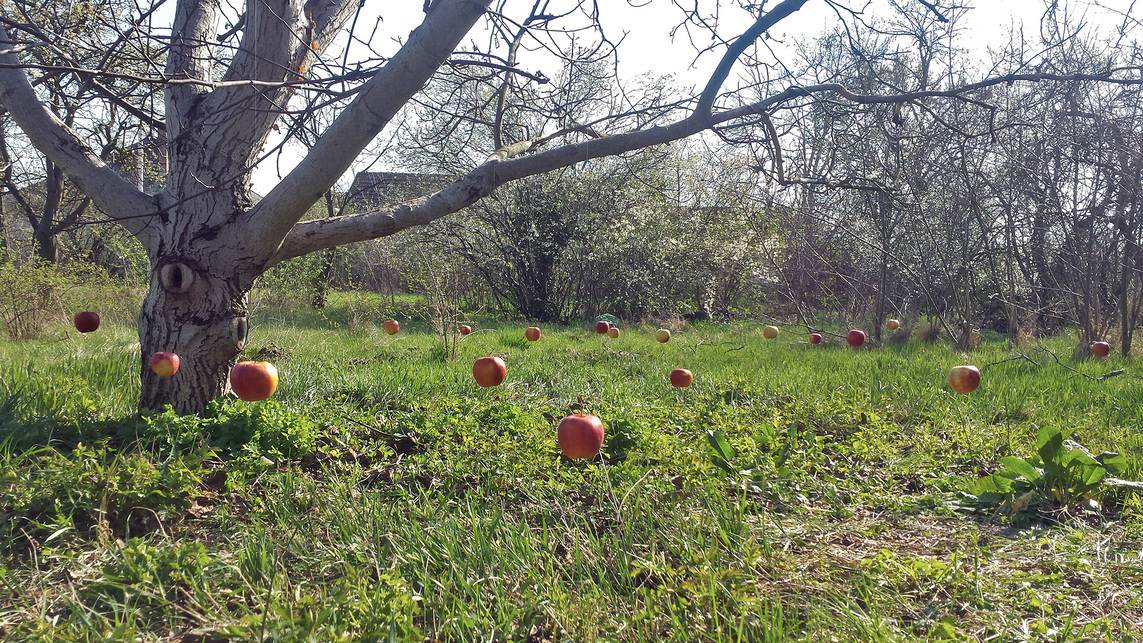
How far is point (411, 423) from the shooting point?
11.2ft

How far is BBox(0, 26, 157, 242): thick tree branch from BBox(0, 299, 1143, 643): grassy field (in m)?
1.04

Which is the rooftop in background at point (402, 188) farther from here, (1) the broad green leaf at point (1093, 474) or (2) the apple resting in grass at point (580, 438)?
(1) the broad green leaf at point (1093, 474)

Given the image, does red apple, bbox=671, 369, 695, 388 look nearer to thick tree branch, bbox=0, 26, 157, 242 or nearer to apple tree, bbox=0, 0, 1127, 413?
apple tree, bbox=0, 0, 1127, 413

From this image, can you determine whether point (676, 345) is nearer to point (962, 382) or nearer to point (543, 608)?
point (962, 382)

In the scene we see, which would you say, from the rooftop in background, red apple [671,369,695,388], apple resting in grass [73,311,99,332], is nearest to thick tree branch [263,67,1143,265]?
red apple [671,369,695,388]

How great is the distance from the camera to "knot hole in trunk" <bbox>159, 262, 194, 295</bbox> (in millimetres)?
3045

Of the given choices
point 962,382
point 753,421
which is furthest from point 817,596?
point 962,382

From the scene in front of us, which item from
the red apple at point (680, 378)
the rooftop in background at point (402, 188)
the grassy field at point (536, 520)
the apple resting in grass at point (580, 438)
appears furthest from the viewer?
the rooftop in background at point (402, 188)

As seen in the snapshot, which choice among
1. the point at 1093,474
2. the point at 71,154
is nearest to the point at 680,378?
the point at 1093,474

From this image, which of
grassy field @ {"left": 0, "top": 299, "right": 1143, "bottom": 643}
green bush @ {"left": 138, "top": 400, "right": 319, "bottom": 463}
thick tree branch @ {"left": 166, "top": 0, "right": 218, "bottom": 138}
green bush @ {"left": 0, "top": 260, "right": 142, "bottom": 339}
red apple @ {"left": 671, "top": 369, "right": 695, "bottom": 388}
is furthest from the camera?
green bush @ {"left": 0, "top": 260, "right": 142, "bottom": 339}

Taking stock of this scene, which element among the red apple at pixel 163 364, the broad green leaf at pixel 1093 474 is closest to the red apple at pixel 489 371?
the red apple at pixel 163 364

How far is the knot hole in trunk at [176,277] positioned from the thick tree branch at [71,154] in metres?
0.29

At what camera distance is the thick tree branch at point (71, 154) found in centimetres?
303

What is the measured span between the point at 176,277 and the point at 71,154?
2.76 ft
